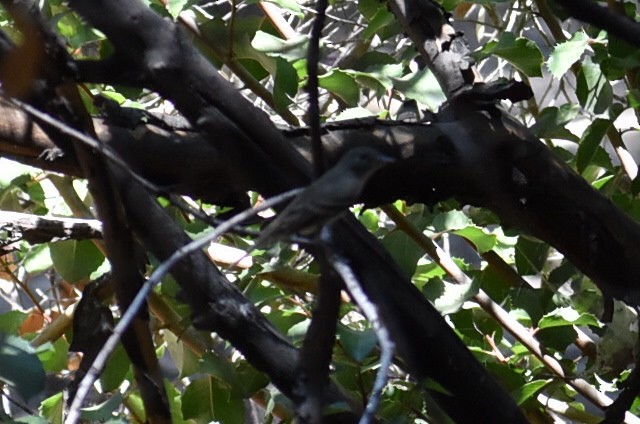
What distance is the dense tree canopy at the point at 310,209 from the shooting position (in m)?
0.55

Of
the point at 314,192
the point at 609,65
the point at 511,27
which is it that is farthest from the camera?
the point at 511,27

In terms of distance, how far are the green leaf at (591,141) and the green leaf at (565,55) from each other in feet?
0.24

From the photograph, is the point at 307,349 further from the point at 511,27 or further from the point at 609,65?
the point at 511,27

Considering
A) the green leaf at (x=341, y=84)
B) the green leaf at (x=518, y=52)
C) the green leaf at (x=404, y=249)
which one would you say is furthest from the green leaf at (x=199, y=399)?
the green leaf at (x=518, y=52)

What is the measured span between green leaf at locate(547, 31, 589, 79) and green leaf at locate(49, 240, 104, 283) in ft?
1.72

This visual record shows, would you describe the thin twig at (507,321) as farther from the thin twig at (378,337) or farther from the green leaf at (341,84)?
the thin twig at (378,337)

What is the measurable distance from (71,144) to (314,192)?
0.72 ft

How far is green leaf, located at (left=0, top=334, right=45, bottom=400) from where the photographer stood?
0.53m

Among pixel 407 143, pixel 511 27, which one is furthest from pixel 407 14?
pixel 511 27

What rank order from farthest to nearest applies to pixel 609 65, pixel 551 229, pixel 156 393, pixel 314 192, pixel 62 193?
pixel 62 193 < pixel 609 65 < pixel 551 229 < pixel 156 393 < pixel 314 192

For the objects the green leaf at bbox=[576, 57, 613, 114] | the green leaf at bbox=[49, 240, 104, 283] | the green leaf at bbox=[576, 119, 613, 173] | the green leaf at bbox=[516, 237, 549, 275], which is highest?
the green leaf at bbox=[576, 57, 613, 114]

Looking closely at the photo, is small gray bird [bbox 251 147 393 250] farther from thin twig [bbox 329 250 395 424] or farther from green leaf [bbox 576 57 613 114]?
green leaf [bbox 576 57 613 114]

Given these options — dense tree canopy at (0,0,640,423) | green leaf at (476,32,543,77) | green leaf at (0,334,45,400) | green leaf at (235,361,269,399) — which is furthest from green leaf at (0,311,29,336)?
green leaf at (476,32,543,77)

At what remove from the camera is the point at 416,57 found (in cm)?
112
